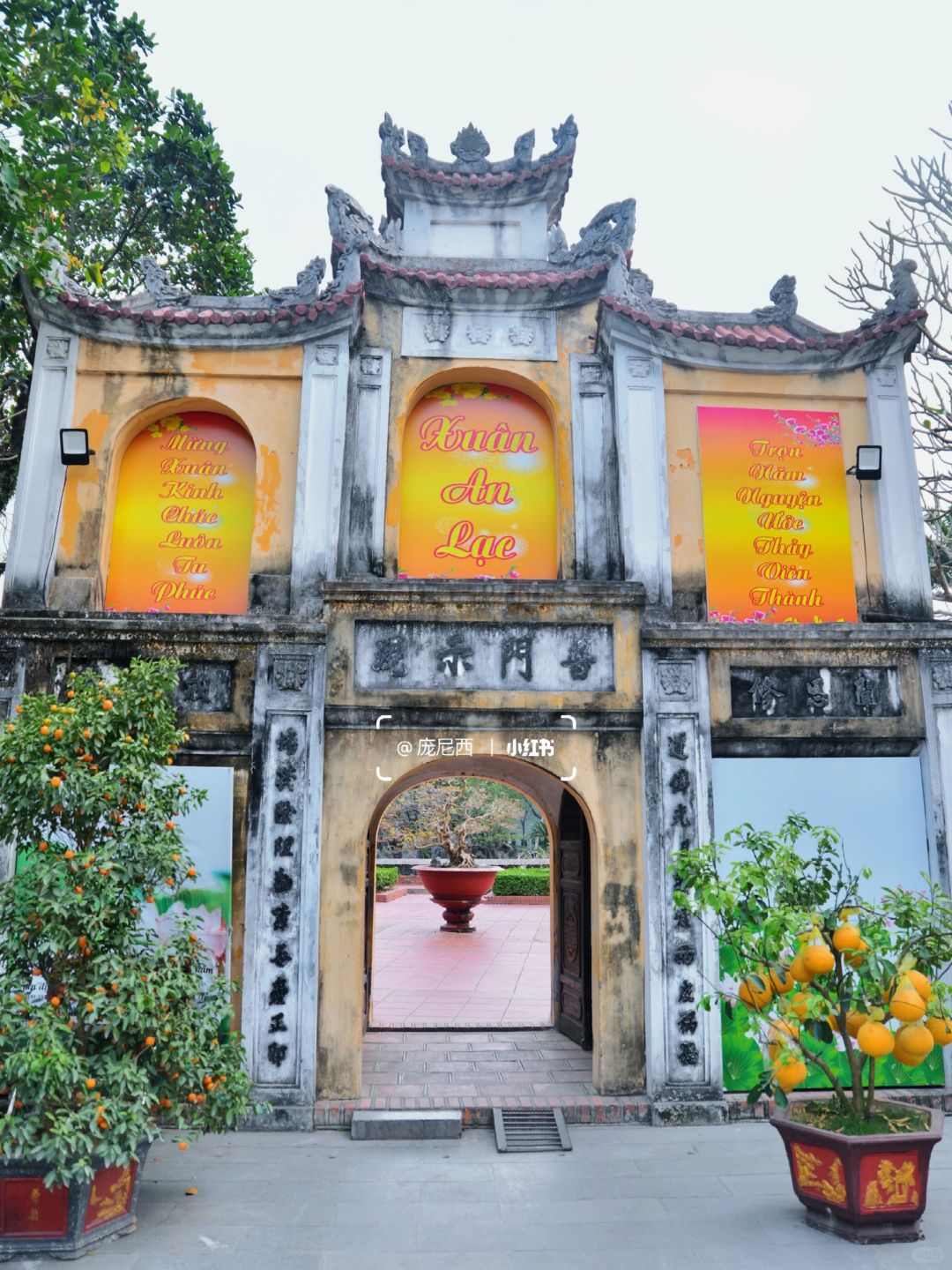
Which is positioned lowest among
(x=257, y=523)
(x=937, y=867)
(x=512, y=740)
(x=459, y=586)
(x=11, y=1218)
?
(x=11, y=1218)

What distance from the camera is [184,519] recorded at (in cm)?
832

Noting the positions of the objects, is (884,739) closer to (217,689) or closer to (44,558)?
(217,689)

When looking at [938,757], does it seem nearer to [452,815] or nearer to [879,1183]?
[879,1183]

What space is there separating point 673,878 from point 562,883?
100 inches

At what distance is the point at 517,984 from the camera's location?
12383 millimetres

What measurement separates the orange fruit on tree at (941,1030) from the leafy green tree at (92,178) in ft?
25.9

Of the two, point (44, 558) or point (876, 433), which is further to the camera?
point (876, 433)

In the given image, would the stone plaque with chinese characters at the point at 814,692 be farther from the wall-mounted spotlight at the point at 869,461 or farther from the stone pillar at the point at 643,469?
the wall-mounted spotlight at the point at 869,461

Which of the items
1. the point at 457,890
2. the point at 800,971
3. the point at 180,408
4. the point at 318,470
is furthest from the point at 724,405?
the point at 457,890

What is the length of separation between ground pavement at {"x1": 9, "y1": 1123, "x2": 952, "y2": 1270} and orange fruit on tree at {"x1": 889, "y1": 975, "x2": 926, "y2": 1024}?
4.07 feet

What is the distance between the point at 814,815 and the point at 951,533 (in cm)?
704

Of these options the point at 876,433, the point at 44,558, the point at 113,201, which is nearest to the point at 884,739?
the point at 876,433

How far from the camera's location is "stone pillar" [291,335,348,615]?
7742mm

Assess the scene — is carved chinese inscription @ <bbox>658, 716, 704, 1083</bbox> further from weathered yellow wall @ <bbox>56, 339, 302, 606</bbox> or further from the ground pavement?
weathered yellow wall @ <bbox>56, 339, 302, 606</bbox>
